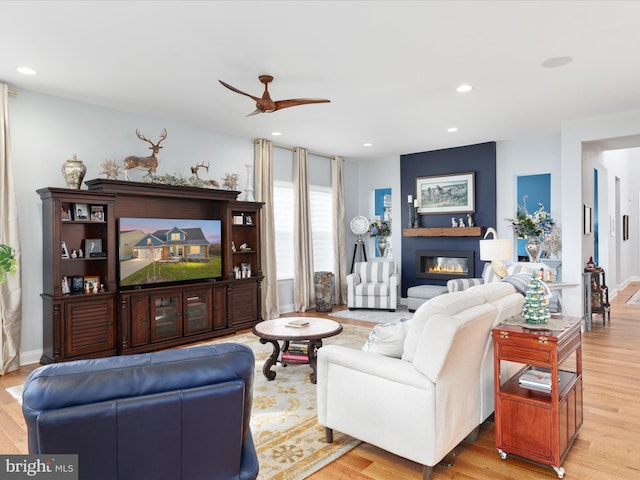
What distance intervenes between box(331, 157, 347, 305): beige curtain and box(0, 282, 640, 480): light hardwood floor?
4689mm

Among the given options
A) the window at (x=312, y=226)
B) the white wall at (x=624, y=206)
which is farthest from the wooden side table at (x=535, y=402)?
the white wall at (x=624, y=206)

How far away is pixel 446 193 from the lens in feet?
24.7

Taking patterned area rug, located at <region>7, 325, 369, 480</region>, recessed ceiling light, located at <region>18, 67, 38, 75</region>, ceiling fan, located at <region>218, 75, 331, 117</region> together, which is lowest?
patterned area rug, located at <region>7, 325, 369, 480</region>

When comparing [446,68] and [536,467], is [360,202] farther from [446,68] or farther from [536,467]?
[536,467]

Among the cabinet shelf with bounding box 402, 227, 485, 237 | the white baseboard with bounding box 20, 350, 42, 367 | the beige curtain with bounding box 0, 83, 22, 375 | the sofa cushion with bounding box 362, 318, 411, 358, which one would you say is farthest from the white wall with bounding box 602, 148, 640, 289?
the white baseboard with bounding box 20, 350, 42, 367

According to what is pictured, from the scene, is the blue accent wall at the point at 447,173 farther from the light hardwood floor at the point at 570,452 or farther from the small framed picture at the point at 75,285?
the small framed picture at the point at 75,285

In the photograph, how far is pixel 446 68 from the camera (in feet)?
12.7

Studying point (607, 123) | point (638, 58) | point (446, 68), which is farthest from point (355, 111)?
point (607, 123)

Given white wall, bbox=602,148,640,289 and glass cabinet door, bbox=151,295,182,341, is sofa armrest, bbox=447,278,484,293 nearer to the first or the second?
white wall, bbox=602,148,640,289

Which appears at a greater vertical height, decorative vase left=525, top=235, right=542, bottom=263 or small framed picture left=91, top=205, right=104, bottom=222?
small framed picture left=91, top=205, right=104, bottom=222

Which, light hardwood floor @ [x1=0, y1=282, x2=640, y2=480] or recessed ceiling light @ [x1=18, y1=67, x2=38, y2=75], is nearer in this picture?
light hardwood floor @ [x1=0, y1=282, x2=640, y2=480]

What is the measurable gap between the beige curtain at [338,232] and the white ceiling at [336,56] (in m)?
2.43

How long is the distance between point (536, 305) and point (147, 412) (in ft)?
7.30

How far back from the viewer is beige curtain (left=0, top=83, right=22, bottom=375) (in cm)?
410
